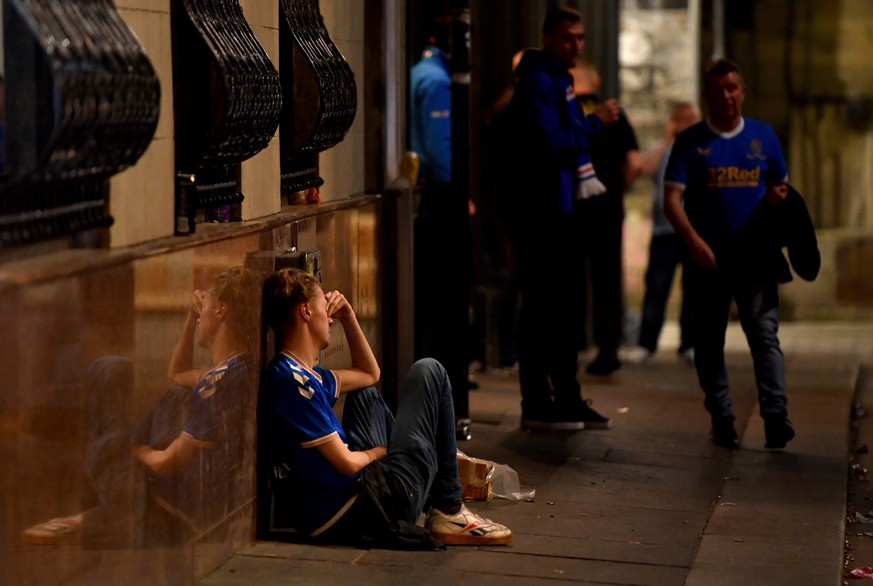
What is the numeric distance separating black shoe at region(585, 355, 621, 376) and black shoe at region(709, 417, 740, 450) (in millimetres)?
2808

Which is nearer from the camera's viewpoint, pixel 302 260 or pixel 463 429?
pixel 302 260

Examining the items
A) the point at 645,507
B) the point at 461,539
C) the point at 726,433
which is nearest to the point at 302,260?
the point at 461,539

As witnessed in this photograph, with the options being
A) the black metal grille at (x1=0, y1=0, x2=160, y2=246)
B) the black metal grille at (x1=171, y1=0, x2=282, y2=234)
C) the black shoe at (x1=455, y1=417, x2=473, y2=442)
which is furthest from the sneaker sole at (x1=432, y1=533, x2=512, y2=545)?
the black shoe at (x1=455, y1=417, x2=473, y2=442)

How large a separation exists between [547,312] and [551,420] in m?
0.59

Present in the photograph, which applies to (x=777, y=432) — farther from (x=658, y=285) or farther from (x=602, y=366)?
(x=658, y=285)

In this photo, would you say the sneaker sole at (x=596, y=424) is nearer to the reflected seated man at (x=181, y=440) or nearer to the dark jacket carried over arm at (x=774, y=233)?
the dark jacket carried over arm at (x=774, y=233)

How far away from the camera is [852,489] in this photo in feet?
26.3

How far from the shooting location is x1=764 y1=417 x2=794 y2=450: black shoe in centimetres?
852

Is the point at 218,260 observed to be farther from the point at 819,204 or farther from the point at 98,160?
the point at 819,204

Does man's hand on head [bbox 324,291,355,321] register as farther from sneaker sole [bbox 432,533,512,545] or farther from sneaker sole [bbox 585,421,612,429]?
sneaker sole [bbox 585,421,612,429]

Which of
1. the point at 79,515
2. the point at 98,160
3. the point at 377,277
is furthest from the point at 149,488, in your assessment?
the point at 377,277

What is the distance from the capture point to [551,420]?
905 cm

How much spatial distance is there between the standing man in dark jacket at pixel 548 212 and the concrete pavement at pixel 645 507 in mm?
264

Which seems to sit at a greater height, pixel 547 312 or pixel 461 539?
pixel 547 312
